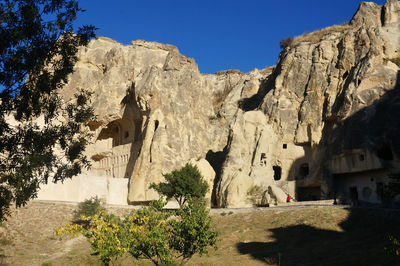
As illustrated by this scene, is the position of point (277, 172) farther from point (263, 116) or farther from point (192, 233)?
point (192, 233)

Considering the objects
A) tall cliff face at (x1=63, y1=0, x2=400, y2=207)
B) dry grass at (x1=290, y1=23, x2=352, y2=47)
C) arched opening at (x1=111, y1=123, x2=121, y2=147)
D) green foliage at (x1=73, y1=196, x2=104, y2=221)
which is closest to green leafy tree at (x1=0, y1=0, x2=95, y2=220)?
green foliage at (x1=73, y1=196, x2=104, y2=221)

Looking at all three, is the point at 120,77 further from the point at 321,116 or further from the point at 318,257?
the point at 318,257

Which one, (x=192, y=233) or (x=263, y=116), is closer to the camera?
(x=192, y=233)

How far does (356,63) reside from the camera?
39594mm

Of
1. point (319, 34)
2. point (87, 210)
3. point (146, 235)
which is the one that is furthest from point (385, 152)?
point (146, 235)

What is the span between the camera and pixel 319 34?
47906 mm

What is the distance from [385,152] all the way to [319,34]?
20.8 meters

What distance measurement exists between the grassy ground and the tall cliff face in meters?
6.78

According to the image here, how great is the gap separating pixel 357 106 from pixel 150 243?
2701cm

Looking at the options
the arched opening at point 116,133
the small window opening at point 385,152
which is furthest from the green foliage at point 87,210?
the small window opening at point 385,152

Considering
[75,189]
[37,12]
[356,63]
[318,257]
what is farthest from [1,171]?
[356,63]

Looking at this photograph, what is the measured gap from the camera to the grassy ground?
18061mm

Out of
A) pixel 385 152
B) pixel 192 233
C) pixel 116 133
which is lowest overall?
pixel 192 233

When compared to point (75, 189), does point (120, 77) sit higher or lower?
higher
